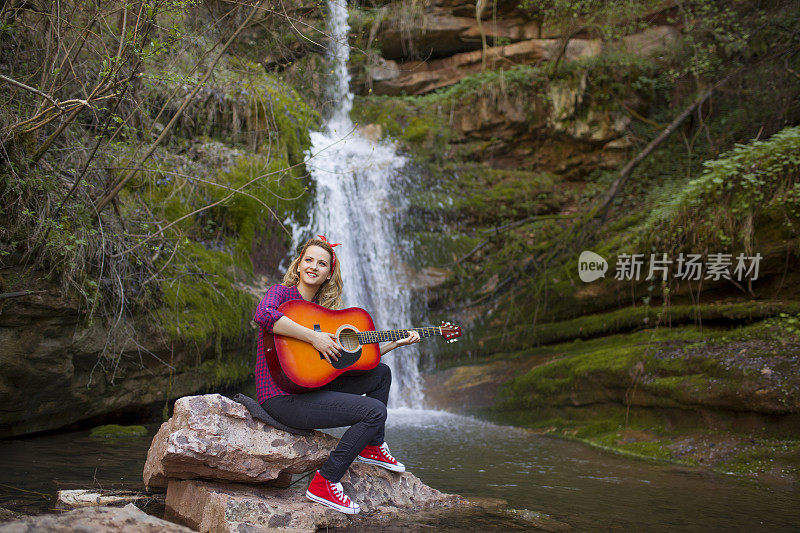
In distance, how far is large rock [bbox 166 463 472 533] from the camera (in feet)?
9.48

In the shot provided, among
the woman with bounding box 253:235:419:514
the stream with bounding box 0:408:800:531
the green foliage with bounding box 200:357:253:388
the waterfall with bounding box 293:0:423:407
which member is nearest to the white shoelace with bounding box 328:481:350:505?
the woman with bounding box 253:235:419:514

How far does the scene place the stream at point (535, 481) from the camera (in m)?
3.46

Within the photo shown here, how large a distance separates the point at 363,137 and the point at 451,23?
3986mm

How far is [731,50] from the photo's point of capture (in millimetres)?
9812

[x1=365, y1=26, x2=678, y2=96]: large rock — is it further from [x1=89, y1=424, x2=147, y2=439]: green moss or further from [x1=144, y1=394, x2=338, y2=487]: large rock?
[x1=144, y1=394, x2=338, y2=487]: large rock

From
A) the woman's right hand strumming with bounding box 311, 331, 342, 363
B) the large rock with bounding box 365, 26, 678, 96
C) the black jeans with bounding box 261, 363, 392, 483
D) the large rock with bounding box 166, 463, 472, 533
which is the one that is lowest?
the large rock with bounding box 166, 463, 472, 533

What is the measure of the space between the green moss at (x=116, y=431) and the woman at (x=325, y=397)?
3082 millimetres

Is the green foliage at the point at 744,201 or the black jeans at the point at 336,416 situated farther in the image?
the green foliage at the point at 744,201

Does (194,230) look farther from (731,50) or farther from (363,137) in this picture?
(731,50)

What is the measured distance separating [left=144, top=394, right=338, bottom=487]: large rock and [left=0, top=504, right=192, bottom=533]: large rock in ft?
1.81

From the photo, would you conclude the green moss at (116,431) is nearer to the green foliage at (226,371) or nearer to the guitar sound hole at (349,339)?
the green foliage at (226,371)

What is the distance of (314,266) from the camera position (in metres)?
3.43

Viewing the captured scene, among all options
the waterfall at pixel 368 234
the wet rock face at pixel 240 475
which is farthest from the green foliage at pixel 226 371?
the wet rock face at pixel 240 475

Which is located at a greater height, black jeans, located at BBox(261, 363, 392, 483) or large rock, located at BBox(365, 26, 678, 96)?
large rock, located at BBox(365, 26, 678, 96)
